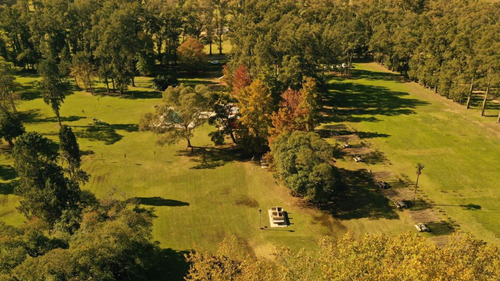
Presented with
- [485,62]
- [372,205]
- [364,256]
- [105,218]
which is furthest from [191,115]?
[485,62]

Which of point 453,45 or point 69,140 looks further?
point 453,45

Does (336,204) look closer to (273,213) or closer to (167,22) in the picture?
(273,213)

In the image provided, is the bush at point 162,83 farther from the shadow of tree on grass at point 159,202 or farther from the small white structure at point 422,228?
the small white structure at point 422,228

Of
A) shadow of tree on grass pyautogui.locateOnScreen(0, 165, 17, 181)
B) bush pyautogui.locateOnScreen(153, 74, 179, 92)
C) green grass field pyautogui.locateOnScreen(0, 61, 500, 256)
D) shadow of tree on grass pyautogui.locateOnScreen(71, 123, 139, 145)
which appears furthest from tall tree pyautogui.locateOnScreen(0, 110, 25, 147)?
bush pyautogui.locateOnScreen(153, 74, 179, 92)

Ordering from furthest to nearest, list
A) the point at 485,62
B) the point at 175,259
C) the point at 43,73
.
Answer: the point at 485,62 < the point at 43,73 < the point at 175,259

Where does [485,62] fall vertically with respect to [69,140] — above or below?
above

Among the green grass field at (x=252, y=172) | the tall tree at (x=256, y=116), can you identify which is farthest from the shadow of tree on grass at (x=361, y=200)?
the tall tree at (x=256, y=116)
